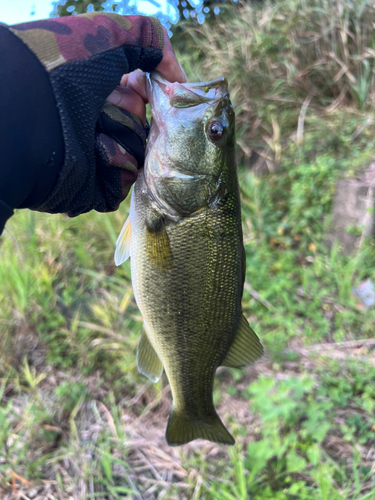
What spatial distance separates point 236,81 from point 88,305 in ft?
12.5

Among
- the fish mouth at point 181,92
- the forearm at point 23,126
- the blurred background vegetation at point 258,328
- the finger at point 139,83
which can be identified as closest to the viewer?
the forearm at point 23,126

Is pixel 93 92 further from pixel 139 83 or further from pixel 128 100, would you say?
pixel 139 83

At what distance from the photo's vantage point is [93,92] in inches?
48.6

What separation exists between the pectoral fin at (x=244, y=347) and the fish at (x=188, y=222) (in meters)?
0.09

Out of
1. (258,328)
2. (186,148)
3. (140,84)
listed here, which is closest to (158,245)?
(186,148)

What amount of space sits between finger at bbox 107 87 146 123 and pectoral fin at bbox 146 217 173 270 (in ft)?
1.73

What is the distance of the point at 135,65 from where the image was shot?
53.5 inches

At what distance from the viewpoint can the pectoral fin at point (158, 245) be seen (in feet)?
4.59

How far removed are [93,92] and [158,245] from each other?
0.66 metres

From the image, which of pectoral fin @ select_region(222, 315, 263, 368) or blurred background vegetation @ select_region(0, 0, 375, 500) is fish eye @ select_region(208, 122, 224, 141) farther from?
blurred background vegetation @ select_region(0, 0, 375, 500)

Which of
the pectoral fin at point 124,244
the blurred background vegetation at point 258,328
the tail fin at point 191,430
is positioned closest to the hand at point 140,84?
the pectoral fin at point 124,244

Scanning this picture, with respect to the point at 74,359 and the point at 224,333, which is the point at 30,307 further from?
the point at 224,333

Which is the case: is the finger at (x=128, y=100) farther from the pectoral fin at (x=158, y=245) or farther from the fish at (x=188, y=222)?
the pectoral fin at (x=158, y=245)

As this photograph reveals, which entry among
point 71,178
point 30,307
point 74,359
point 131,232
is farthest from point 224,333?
point 30,307
